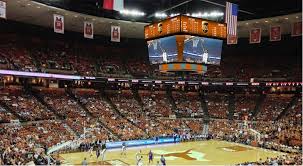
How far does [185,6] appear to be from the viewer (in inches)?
1649

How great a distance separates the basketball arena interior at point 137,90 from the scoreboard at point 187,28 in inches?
3.4

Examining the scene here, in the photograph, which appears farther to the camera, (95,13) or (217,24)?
(95,13)

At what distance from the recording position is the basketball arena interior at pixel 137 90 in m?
25.5

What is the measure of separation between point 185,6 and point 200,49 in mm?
22832

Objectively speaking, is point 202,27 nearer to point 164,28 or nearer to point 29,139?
point 164,28

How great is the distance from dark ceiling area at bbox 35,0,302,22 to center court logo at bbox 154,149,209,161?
13713mm

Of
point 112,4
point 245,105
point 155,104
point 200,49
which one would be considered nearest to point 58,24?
point 112,4

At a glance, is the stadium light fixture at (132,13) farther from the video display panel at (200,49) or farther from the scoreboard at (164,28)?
the video display panel at (200,49)

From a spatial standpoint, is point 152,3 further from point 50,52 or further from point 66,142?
point 66,142

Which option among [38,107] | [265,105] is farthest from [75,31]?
[265,105]

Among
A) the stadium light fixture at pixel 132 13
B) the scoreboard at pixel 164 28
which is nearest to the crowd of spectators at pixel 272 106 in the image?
the stadium light fixture at pixel 132 13

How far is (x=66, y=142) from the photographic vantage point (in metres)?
30.9

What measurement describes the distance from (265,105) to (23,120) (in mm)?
31097

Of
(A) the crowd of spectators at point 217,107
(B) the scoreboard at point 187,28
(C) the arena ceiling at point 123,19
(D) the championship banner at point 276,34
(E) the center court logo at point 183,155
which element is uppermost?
(C) the arena ceiling at point 123,19
